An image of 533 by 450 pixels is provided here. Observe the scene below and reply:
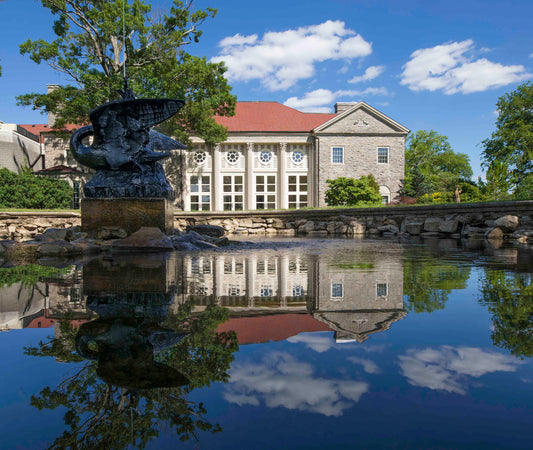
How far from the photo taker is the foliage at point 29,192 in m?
20.2

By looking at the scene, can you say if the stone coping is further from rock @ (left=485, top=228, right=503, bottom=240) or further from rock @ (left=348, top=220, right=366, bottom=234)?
rock @ (left=485, top=228, right=503, bottom=240)

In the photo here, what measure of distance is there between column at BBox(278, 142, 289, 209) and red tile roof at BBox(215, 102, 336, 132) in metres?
1.95

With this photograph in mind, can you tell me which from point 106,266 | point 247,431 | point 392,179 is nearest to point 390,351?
point 247,431

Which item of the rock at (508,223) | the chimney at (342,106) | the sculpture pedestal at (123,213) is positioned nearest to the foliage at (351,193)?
the rock at (508,223)

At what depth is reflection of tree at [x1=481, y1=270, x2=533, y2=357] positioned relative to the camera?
6.18 feet

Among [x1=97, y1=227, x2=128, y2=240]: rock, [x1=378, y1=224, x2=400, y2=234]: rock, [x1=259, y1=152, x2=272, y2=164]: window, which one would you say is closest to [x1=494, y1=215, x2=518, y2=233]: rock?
[x1=378, y1=224, x2=400, y2=234]: rock

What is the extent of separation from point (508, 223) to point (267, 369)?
39.1 feet

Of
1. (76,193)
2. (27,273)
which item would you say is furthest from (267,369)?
(76,193)

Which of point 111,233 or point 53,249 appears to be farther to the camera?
point 111,233

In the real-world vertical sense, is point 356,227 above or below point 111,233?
above

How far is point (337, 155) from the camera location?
109 feet

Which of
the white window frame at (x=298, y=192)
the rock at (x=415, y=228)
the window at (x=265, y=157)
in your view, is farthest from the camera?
the white window frame at (x=298, y=192)

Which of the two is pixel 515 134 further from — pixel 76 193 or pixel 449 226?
pixel 76 193

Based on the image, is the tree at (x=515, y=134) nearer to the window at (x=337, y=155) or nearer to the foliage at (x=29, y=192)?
the window at (x=337, y=155)
